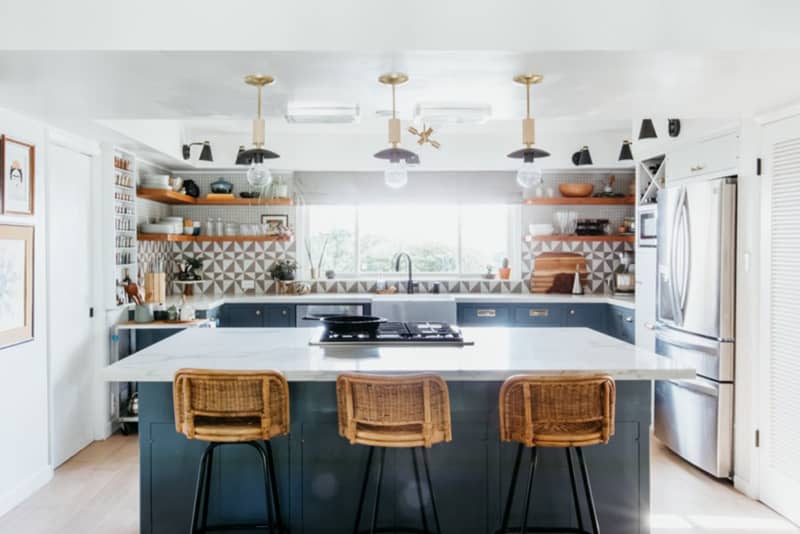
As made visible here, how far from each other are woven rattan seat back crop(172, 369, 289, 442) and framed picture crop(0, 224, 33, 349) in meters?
1.71

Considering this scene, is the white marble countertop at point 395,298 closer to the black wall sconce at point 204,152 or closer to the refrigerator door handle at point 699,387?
the black wall sconce at point 204,152

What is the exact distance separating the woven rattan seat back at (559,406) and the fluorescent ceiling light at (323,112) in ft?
4.85

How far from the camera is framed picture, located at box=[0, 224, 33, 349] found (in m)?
3.22

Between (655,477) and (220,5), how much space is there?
3.58 m

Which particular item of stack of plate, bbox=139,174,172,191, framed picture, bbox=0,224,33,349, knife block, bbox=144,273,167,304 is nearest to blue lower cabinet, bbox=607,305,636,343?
knife block, bbox=144,273,167,304

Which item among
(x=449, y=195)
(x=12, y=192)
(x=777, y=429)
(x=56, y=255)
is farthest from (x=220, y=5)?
(x=449, y=195)

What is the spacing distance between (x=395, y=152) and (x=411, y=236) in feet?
11.5

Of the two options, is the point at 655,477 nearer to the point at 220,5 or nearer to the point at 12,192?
the point at 220,5

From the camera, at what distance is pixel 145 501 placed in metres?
2.58

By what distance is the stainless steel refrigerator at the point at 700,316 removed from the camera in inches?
138

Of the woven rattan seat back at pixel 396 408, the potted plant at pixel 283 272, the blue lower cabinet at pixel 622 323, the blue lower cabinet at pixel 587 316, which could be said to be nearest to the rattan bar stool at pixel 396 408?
the woven rattan seat back at pixel 396 408

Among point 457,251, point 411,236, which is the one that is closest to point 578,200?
point 457,251

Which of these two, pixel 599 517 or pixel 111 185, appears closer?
pixel 599 517

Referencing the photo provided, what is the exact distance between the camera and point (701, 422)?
3.68 meters
